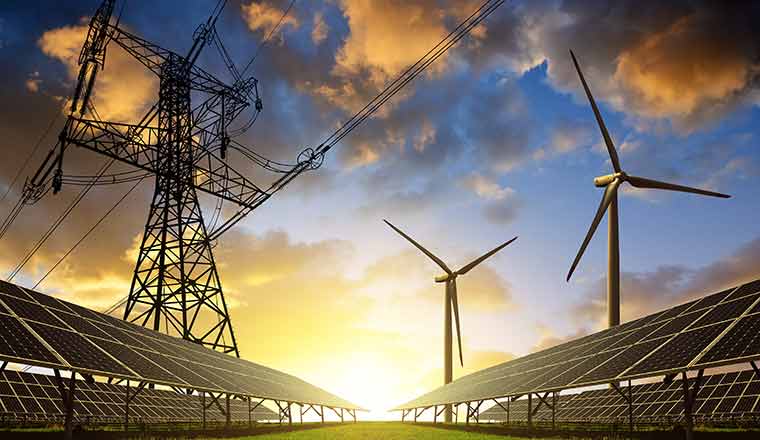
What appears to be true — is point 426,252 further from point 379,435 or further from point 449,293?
point 379,435

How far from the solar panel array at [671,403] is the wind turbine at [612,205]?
6.64 meters

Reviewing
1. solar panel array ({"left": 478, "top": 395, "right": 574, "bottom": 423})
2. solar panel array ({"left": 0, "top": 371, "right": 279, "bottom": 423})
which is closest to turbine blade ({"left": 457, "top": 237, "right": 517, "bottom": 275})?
solar panel array ({"left": 478, "top": 395, "right": 574, "bottom": 423})

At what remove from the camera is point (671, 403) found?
43656mm

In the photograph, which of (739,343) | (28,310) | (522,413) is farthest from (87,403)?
(522,413)

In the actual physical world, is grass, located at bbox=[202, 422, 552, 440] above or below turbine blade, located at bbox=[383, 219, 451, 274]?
below

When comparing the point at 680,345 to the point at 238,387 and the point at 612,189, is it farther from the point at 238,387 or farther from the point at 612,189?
the point at 612,189

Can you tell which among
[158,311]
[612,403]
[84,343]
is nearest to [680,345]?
[84,343]

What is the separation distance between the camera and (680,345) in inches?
891

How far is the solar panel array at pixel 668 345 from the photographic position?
1969 centimetres

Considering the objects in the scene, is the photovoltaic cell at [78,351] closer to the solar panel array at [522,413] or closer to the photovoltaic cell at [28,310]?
the photovoltaic cell at [28,310]

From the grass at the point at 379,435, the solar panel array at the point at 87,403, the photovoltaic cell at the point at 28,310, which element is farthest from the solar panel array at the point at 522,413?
the photovoltaic cell at the point at 28,310

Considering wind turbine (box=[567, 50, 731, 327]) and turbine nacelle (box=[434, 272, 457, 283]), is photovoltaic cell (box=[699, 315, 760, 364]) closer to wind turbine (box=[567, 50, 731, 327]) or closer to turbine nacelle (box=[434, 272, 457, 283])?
wind turbine (box=[567, 50, 731, 327])

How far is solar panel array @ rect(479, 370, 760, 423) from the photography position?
38406 mm

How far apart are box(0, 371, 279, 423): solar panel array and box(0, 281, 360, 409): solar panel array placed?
308 inches
